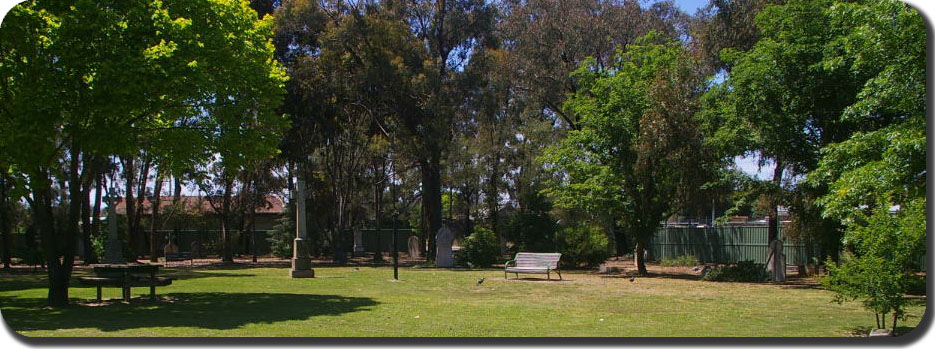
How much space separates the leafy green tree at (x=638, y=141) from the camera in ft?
78.6

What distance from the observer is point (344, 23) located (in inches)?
1265

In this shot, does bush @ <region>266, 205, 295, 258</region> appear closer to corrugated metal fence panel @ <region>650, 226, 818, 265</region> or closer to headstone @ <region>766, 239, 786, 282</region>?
corrugated metal fence panel @ <region>650, 226, 818, 265</region>

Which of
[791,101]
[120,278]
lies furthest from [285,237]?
[791,101]

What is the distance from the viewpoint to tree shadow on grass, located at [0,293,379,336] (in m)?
11.3

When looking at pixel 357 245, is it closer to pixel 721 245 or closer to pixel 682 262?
pixel 682 262

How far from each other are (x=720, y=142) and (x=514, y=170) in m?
18.7

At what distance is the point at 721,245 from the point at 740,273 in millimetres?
11302

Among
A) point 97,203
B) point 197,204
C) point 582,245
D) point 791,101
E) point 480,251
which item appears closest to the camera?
point 791,101

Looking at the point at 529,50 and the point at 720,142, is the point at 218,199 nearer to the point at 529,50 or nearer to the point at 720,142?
the point at 529,50

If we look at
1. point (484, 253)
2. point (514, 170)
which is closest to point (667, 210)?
point (484, 253)

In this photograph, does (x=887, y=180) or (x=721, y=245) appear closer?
(x=887, y=180)

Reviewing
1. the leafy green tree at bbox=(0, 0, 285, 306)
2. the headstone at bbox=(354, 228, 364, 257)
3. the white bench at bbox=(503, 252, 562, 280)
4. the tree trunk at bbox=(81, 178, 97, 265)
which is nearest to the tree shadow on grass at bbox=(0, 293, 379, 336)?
the leafy green tree at bbox=(0, 0, 285, 306)

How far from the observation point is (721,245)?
3400cm

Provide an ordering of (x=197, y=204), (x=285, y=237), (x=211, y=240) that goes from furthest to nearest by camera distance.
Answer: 1. (x=197, y=204)
2. (x=211, y=240)
3. (x=285, y=237)
